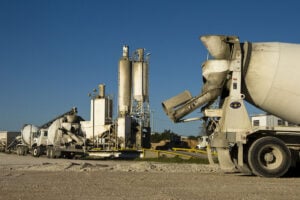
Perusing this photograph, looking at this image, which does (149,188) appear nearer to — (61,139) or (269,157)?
(269,157)

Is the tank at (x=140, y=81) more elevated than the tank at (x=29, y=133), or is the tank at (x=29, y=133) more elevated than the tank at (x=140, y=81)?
the tank at (x=140, y=81)

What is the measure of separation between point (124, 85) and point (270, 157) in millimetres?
29449

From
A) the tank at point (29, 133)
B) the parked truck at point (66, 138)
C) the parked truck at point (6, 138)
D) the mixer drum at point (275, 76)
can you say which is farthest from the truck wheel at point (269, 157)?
the parked truck at point (6, 138)

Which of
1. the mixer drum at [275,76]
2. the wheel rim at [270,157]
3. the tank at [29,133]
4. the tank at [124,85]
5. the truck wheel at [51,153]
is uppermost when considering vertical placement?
the tank at [124,85]

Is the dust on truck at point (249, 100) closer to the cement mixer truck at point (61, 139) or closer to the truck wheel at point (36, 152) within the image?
the cement mixer truck at point (61, 139)

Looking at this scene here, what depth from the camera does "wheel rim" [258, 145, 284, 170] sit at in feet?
50.1

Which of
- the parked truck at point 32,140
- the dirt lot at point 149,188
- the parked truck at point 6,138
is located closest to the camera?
the dirt lot at point 149,188

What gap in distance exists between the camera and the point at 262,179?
48.4 ft

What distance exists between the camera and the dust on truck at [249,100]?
1534cm

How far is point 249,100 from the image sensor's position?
16.6m

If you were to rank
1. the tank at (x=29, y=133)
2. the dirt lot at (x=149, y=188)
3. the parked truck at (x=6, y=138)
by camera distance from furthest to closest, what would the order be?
1. the parked truck at (x=6, y=138)
2. the tank at (x=29, y=133)
3. the dirt lot at (x=149, y=188)

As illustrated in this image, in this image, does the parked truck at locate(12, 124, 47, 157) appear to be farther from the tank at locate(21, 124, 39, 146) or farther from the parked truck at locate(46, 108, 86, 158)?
the parked truck at locate(46, 108, 86, 158)

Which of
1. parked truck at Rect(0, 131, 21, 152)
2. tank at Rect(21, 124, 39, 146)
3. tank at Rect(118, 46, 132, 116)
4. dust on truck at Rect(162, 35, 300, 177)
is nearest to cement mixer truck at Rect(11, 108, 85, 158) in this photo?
tank at Rect(21, 124, 39, 146)

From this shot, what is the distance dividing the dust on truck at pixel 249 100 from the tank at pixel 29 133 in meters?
31.2
